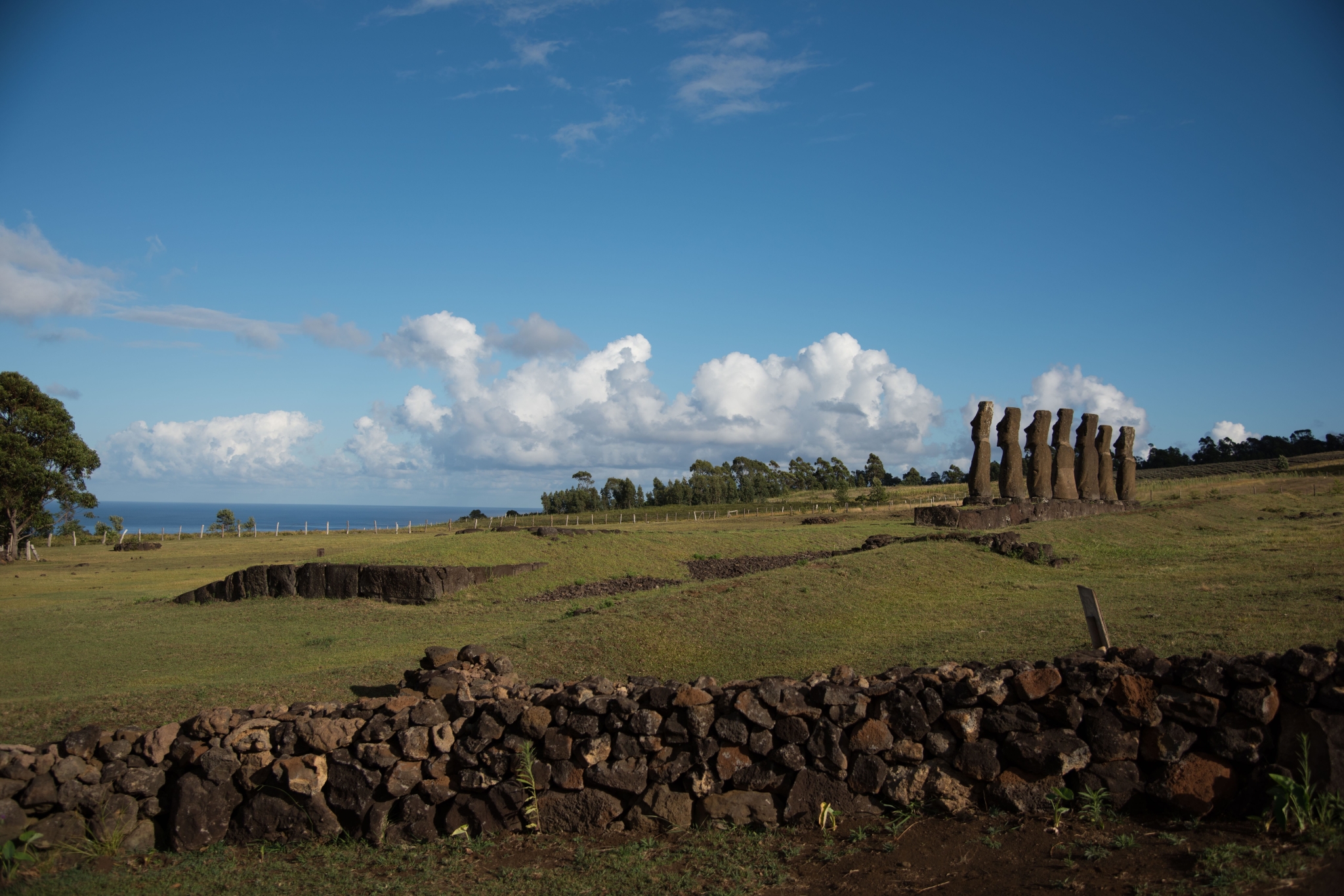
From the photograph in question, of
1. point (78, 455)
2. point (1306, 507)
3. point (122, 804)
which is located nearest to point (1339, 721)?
point (122, 804)

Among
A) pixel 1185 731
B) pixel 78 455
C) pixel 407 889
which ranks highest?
pixel 78 455

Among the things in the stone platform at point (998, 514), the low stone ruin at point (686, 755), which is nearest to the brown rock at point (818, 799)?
the low stone ruin at point (686, 755)

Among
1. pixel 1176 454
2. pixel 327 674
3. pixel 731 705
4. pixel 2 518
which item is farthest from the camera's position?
pixel 1176 454

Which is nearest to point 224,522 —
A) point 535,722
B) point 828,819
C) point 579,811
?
point 535,722

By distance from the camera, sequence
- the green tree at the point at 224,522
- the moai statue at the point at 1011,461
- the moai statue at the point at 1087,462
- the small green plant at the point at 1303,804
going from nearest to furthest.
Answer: the small green plant at the point at 1303,804, the moai statue at the point at 1011,461, the moai statue at the point at 1087,462, the green tree at the point at 224,522

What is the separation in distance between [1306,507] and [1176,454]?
82.7 m

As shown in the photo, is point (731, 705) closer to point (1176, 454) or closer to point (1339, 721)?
point (1339, 721)

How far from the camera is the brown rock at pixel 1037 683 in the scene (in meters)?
5.94

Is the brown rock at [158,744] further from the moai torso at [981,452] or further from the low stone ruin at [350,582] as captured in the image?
the moai torso at [981,452]

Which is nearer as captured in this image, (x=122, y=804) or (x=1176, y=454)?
(x=122, y=804)

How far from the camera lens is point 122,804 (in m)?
6.39

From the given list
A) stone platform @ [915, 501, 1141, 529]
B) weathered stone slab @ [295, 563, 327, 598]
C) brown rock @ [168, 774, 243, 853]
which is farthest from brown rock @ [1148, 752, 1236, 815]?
stone platform @ [915, 501, 1141, 529]

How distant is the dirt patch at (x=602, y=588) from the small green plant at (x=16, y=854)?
38.8 feet

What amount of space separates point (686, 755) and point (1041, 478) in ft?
101
